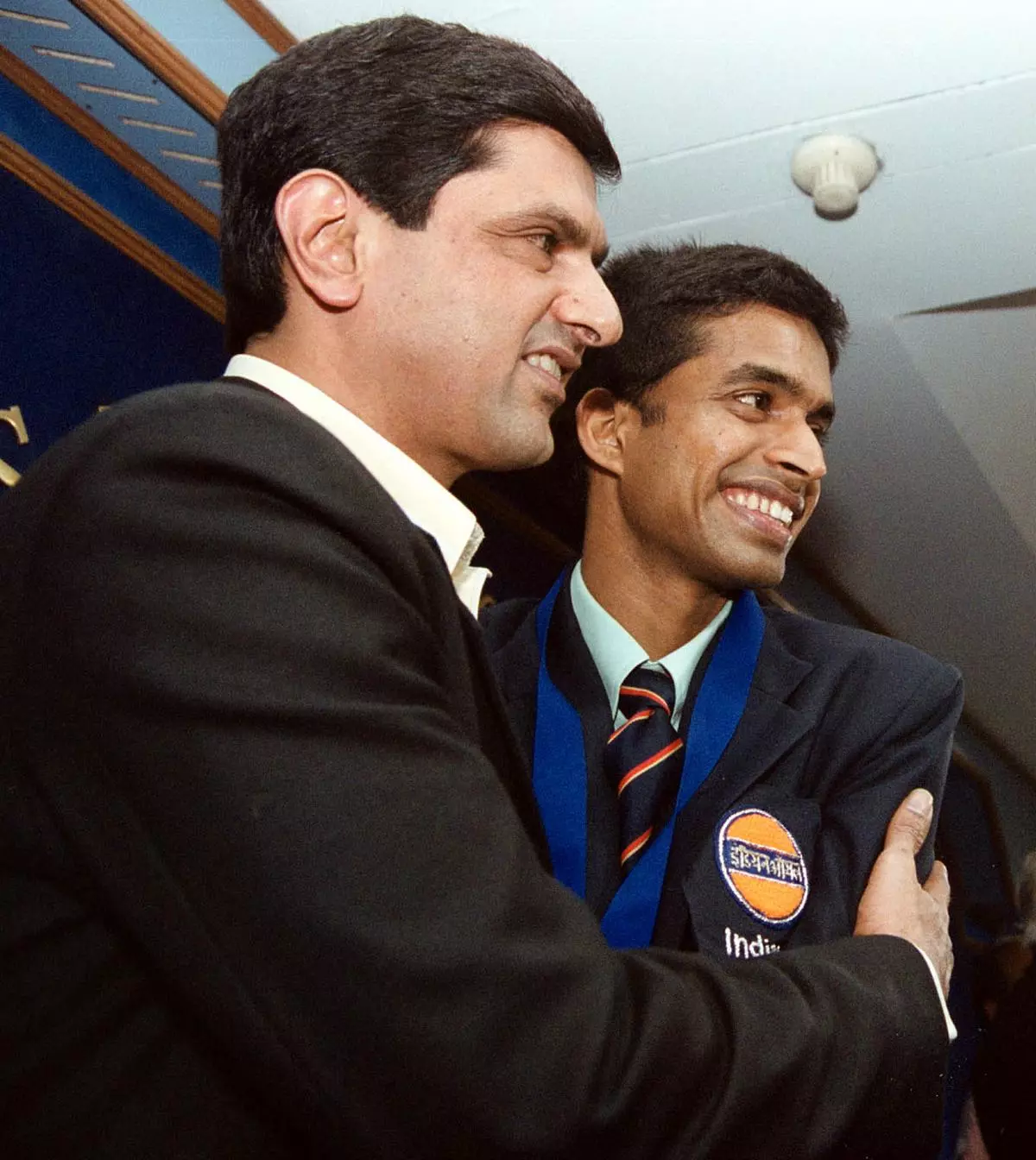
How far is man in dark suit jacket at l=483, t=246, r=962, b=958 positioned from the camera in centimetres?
145

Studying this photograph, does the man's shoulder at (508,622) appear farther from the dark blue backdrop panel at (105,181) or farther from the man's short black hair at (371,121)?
the dark blue backdrop panel at (105,181)

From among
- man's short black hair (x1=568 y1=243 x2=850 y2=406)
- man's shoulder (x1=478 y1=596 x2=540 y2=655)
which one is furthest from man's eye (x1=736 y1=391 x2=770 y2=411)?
man's shoulder (x1=478 y1=596 x2=540 y2=655)

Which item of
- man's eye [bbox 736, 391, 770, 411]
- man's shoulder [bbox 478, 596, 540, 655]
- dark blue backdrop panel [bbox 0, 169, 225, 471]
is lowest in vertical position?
man's shoulder [bbox 478, 596, 540, 655]

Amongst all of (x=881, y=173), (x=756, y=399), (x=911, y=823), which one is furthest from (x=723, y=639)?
(x=881, y=173)

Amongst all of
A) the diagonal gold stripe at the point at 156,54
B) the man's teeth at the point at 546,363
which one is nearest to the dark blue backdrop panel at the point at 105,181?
the diagonal gold stripe at the point at 156,54

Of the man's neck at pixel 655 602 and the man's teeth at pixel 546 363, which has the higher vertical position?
the man's teeth at pixel 546 363

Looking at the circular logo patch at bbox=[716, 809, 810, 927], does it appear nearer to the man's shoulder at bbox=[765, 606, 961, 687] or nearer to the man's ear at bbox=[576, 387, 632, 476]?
the man's shoulder at bbox=[765, 606, 961, 687]

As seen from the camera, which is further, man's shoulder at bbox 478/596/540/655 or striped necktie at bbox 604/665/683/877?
man's shoulder at bbox 478/596/540/655

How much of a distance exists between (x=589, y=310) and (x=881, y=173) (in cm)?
172

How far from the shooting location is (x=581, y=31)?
8.15 feet

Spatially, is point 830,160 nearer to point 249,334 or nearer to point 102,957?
point 249,334

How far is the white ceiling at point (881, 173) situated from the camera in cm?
246

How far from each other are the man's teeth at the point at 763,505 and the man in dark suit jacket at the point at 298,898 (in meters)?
1.13

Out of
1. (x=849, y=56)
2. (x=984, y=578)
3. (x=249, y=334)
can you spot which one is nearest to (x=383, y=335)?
(x=249, y=334)
